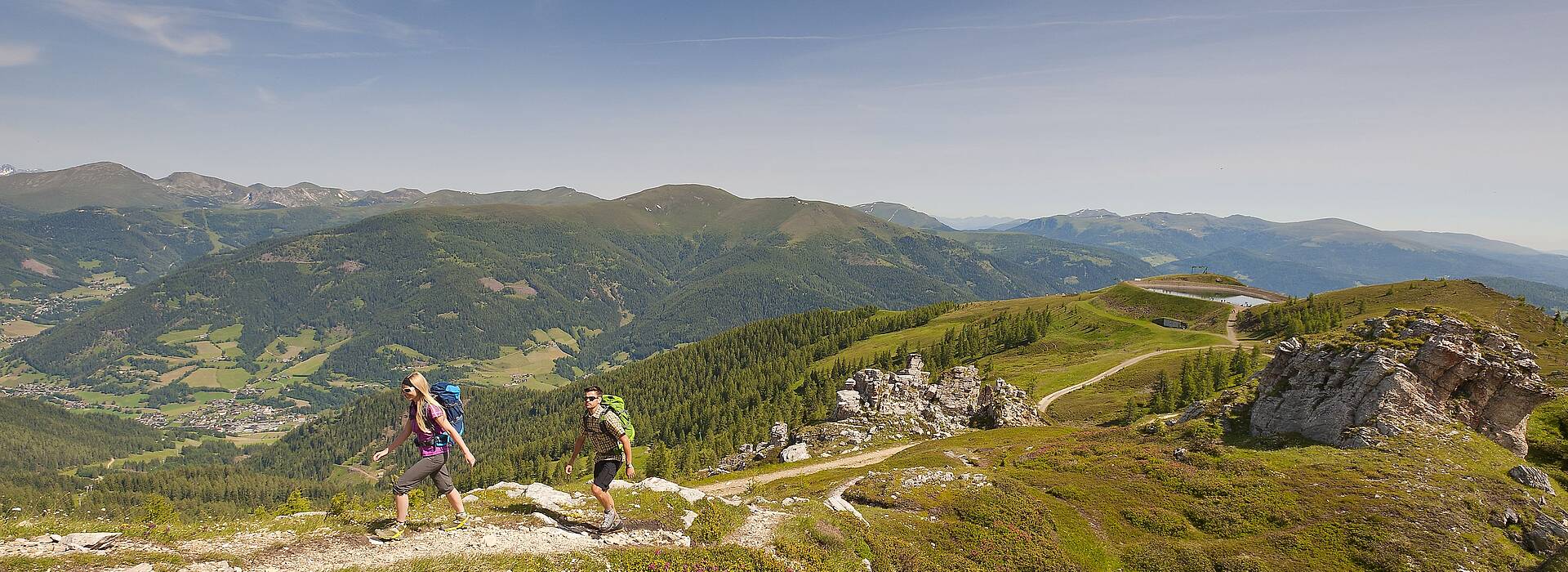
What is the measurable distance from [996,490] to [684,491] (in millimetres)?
19104

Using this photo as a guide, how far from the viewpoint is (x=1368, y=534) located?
2816 centimetres

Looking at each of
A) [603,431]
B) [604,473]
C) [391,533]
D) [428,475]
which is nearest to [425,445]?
[428,475]

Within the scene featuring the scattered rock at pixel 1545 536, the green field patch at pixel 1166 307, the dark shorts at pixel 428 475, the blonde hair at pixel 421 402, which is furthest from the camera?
the green field patch at pixel 1166 307

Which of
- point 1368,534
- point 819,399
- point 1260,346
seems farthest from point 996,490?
point 1260,346

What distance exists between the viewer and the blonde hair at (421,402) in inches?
655

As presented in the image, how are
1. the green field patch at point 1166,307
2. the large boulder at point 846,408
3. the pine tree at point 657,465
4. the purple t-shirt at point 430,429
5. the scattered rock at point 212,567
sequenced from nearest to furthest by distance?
the scattered rock at point 212,567 → the purple t-shirt at point 430,429 → the large boulder at point 846,408 → the pine tree at point 657,465 → the green field patch at point 1166,307

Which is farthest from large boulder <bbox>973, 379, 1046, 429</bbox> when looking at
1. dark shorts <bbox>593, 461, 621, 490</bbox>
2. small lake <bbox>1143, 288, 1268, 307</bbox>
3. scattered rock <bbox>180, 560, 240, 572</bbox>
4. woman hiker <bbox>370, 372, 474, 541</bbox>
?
small lake <bbox>1143, 288, 1268, 307</bbox>

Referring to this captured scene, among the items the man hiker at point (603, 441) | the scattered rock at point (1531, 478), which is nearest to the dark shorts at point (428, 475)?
the man hiker at point (603, 441)

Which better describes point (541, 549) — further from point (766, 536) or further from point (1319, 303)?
point (1319, 303)

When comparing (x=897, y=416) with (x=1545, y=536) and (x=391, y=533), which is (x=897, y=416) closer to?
(x=1545, y=536)

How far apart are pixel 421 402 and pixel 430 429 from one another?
3.49 feet

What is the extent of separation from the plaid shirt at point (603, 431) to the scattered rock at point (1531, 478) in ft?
168

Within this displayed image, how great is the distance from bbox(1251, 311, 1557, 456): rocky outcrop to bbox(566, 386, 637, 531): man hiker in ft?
171

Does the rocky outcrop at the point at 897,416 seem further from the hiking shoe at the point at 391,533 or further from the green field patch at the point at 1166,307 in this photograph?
the green field patch at the point at 1166,307
